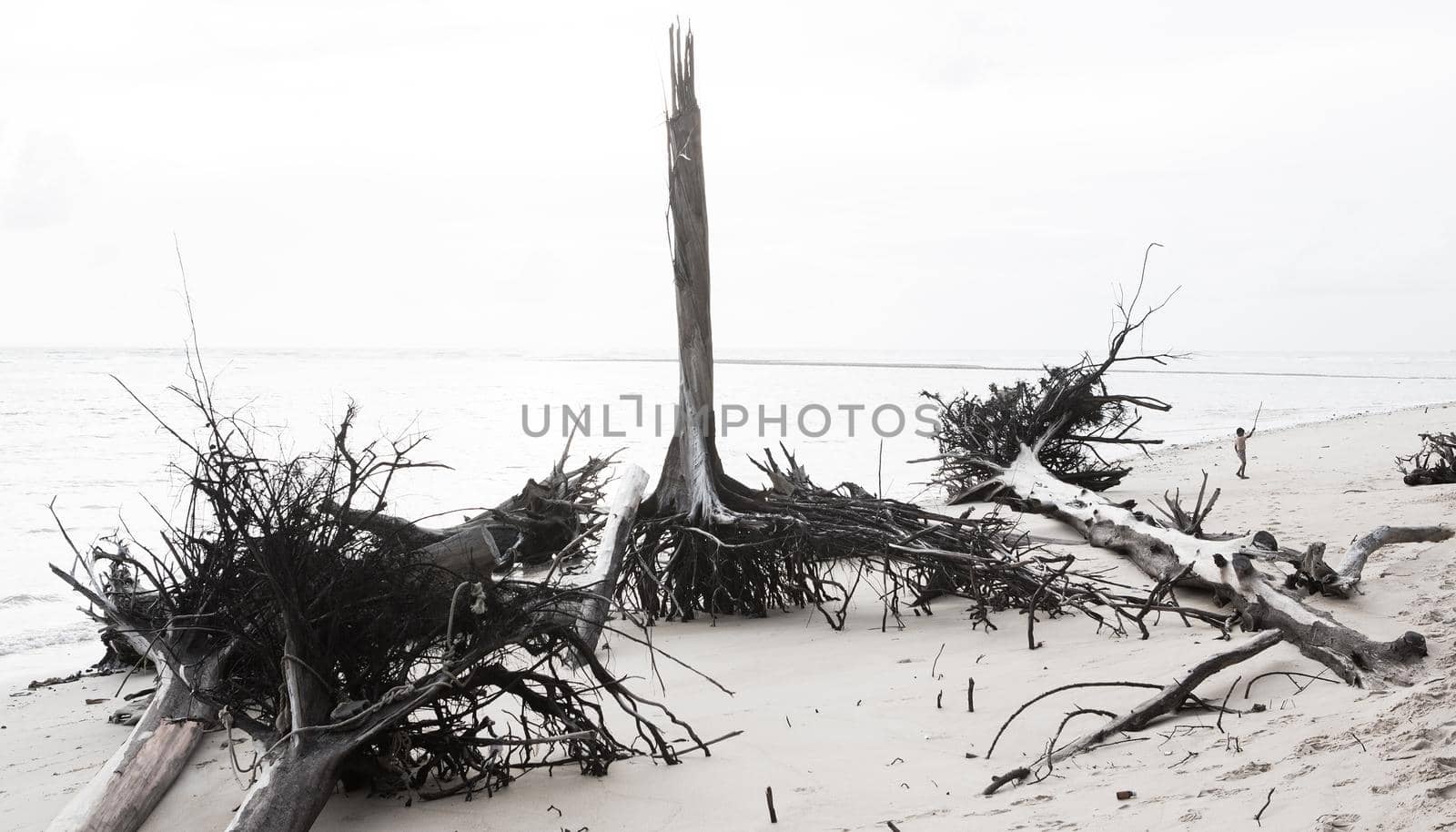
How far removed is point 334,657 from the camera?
3016 mm

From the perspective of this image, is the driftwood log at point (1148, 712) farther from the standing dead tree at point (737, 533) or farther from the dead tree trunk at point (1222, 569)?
the standing dead tree at point (737, 533)

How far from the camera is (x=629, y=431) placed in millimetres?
19453

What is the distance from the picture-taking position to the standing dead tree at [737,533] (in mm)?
5359

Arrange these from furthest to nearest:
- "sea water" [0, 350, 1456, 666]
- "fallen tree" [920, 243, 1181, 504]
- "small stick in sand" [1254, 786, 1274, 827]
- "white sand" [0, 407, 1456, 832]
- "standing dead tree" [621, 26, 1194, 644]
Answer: "fallen tree" [920, 243, 1181, 504]
"sea water" [0, 350, 1456, 666]
"standing dead tree" [621, 26, 1194, 644]
"white sand" [0, 407, 1456, 832]
"small stick in sand" [1254, 786, 1274, 827]

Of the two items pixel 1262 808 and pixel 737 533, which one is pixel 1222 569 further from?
pixel 1262 808

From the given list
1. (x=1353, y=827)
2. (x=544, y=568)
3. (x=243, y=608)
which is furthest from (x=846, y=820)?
(x=544, y=568)

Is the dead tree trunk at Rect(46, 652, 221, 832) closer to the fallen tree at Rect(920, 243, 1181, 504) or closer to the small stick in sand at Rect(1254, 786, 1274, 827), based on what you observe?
the small stick in sand at Rect(1254, 786, 1274, 827)

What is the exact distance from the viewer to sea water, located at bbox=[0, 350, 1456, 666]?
27.1 feet

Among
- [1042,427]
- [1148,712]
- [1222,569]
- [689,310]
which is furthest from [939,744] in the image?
[1042,427]

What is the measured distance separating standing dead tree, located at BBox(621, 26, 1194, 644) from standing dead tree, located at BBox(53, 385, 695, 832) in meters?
2.15

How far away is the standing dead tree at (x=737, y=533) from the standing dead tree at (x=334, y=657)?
2145 millimetres

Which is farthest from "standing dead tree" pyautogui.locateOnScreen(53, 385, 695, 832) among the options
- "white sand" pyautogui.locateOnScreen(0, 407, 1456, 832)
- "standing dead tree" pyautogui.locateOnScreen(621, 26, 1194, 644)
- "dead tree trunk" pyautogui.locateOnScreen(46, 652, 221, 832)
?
"standing dead tree" pyautogui.locateOnScreen(621, 26, 1194, 644)

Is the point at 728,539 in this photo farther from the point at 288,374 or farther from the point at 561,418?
the point at 288,374

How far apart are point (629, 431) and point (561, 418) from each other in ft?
8.95
